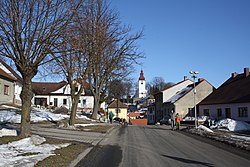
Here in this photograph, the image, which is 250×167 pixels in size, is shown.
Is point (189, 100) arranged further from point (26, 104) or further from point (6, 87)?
point (26, 104)

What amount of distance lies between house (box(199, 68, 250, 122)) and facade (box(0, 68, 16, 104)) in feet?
93.4

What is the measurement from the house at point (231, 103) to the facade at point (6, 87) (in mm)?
28474

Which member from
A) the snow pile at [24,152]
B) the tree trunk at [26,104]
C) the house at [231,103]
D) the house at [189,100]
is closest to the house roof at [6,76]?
the tree trunk at [26,104]

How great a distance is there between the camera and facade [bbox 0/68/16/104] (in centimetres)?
3919

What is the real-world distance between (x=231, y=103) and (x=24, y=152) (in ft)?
112

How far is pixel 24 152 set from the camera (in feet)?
34.9

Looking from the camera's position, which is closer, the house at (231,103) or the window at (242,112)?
the window at (242,112)

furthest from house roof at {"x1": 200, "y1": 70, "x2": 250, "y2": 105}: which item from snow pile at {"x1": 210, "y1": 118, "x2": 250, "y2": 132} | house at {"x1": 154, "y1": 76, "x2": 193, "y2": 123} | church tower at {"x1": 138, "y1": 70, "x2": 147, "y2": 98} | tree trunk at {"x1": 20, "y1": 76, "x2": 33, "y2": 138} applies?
church tower at {"x1": 138, "y1": 70, "x2": 147, "y2": 98}

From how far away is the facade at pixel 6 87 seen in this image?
129 ft

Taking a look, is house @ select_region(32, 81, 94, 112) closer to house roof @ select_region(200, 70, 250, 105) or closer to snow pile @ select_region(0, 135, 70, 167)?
house roof @ select_region(200, 70, 250, 105)

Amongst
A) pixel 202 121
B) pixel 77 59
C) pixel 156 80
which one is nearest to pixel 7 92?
pixel 77 59

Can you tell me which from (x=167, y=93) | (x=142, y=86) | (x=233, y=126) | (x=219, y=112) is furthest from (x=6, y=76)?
(x=142, y=86)

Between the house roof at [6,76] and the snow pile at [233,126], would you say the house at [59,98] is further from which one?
the snow pile at [233,126]

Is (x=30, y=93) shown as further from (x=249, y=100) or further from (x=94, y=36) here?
(x=249, y=100)
